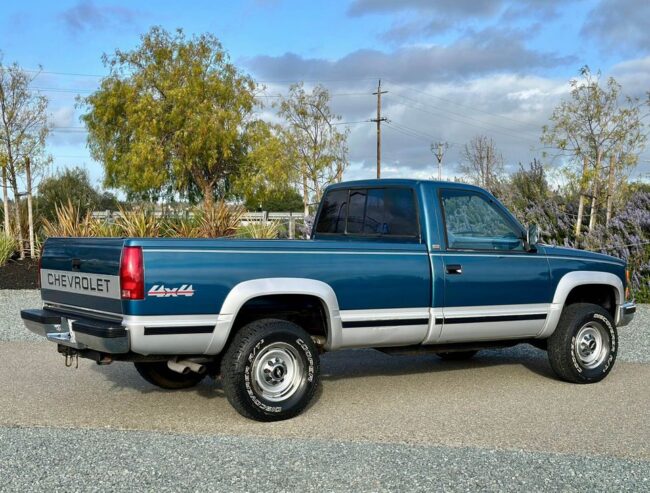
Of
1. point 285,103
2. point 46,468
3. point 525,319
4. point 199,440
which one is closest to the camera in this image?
point 46,468

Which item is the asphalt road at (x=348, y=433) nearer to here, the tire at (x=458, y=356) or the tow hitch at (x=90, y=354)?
the tire at (x=458, y=356)

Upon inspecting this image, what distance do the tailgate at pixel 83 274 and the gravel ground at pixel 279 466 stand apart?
3.38ft

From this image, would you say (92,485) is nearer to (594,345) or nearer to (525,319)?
(525,319)

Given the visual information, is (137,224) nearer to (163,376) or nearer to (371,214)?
(163,376)

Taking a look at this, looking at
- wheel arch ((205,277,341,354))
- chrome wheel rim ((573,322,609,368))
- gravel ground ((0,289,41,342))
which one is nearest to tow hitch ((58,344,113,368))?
wheel arch ((205,277,341,354))

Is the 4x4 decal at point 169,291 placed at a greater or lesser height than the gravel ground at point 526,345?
greater

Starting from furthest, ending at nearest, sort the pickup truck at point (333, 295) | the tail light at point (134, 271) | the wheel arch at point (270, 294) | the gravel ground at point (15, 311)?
the gravel ground at point (15, 311) → the wheel arch at point (270, 294) → the pickup truck at point (333, 295) → the tail light at point (134, 271)

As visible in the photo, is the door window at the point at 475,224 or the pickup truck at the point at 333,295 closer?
the pickup truck at the point at 333,295

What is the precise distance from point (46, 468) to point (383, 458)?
83.0 inches

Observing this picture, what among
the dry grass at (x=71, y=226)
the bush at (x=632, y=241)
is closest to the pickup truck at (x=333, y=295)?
the bush at (x=632, y=241)

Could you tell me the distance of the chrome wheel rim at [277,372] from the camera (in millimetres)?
6176

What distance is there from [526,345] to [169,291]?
5848mm

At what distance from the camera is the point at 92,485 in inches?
179

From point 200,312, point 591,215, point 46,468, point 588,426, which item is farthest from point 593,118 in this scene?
point 46,468
